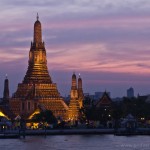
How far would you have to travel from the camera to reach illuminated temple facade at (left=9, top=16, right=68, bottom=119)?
378ft

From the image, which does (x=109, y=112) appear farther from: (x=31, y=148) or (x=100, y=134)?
(x=31, y=148)

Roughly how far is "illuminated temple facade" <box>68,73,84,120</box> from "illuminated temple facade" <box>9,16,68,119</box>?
125cm

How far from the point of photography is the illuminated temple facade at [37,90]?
378 feet

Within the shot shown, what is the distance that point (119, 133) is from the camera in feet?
310

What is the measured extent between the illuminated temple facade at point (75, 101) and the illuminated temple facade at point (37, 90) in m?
1.25

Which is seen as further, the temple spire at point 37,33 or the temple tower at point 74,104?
the temple spire at point 37,33

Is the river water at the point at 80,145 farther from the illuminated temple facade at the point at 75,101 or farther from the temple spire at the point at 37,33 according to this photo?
the temple spire at the point at 37,33

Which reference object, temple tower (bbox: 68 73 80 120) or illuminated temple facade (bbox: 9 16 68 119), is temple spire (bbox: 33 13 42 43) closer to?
illuminated temple facade (bbox: 9 16 68 119)

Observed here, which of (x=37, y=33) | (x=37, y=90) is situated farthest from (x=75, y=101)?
(x=37, y=33)

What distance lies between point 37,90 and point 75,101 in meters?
6.65

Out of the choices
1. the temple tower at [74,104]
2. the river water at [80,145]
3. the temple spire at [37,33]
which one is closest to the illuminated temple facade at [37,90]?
the temple spire at [37,33]

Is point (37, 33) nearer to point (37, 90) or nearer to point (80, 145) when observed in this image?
point (37, 90)

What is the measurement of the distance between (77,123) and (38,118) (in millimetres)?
9174

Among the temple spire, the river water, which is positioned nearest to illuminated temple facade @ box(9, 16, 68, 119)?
the temple spire
